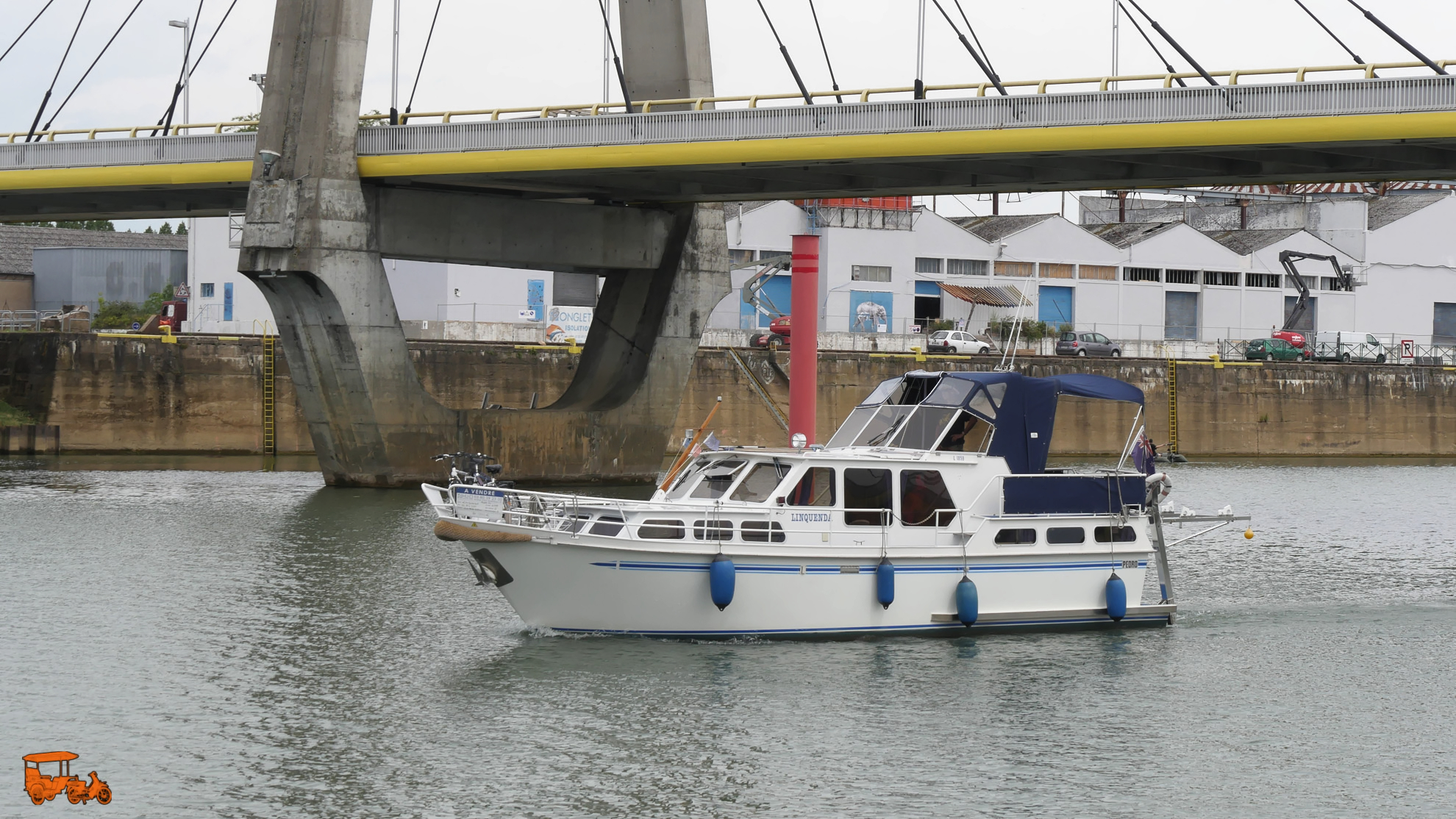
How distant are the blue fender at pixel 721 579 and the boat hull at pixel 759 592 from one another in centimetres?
12

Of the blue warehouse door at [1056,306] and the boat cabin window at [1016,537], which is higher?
the blue warehouse door at [1056,306]

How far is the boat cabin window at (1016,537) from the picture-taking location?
20.8m

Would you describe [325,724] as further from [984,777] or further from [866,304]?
[866,304]

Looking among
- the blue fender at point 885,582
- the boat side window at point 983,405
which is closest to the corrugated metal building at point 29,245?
the boat side window at point 983,405

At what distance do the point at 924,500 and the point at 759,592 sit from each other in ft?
8.29

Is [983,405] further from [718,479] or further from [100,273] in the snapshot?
[100,273]

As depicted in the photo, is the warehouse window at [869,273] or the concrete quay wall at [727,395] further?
the warehouse window at [869,273]

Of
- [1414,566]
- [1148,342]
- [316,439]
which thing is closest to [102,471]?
[316,439]

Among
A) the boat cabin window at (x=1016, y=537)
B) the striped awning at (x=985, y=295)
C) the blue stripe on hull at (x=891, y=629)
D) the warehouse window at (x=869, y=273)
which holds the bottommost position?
the blue stripe on hull at (x=891, y=629)

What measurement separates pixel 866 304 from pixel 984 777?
57.1m

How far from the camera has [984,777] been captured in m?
15.3

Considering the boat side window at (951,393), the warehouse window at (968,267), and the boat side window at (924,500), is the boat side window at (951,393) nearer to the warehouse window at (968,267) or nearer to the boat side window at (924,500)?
the boat side window at (924,500)

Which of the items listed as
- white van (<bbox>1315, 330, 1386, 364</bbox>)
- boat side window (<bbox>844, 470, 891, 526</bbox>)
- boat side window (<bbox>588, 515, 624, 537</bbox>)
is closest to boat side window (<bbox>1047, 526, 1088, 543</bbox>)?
boat side window (<bbox>844, 470, 891, 526</bbox>)

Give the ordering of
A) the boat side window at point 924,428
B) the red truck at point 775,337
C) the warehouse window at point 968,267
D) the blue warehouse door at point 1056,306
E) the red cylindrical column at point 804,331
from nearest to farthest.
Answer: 1. the boat side window at point 924,428
2. the red cylindrical column at point 804,331
3. the red truck at point 775,337
4. the blue warehouse door at point 1056,306
5. the warehouse window at point 968,267
